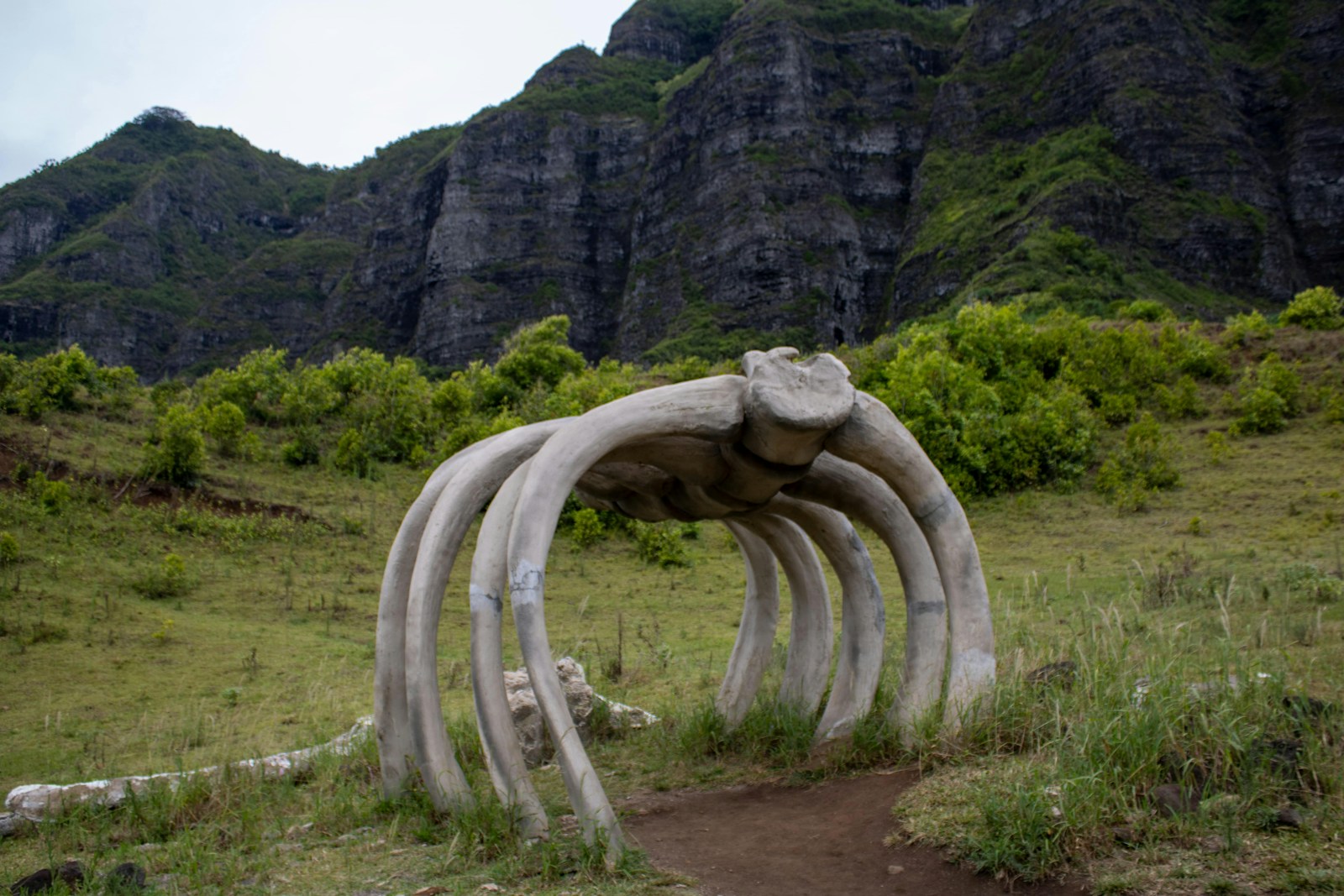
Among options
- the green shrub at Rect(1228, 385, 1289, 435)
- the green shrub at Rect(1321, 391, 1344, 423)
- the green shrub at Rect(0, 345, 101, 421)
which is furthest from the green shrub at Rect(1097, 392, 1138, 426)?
the green shrub at Rect(0, 345, 101, 421)

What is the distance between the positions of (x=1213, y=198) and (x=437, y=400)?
47.0 m

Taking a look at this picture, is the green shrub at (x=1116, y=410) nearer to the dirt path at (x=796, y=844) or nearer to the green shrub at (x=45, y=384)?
the dirt path at (x=796, y=844)

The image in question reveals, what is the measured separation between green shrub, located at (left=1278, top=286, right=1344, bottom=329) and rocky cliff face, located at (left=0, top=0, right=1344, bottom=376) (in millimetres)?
9226


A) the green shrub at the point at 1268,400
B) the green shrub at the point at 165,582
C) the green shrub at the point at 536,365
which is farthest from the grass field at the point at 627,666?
the green shrub at the point at 536,365

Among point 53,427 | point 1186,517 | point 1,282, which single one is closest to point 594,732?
point 1186,517

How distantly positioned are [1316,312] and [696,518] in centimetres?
2743

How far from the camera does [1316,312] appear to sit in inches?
1059

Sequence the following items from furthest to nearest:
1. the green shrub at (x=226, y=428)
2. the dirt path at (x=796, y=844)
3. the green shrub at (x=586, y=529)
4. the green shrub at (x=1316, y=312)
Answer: the green shrub at (x=1316, y=312), the green shrub at (x=226, y=428), the green shrub at (x=586, y=529), the dirt path at (x=796, y=844)

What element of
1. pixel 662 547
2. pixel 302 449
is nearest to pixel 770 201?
pixel 302 449

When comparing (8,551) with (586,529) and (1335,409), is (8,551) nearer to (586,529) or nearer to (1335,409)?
(586,529)

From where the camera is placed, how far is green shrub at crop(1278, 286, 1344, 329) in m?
26.6

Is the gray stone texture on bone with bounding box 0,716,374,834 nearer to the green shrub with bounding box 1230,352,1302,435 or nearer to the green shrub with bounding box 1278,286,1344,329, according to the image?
the green shrub with bounding box 1230,352,1302,435

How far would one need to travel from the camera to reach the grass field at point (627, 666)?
13.0 ft

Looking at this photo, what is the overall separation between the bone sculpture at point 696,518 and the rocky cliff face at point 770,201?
113 ft
